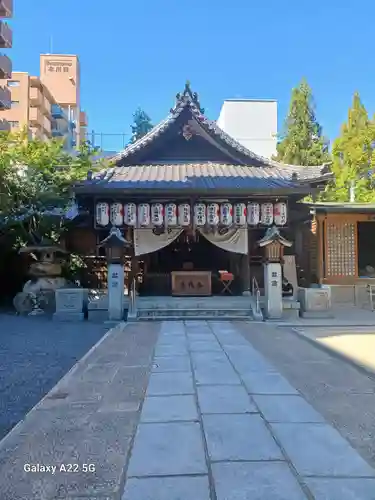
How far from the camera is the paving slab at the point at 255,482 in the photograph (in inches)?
108

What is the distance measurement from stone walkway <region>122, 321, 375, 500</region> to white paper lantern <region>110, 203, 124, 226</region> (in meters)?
7.40

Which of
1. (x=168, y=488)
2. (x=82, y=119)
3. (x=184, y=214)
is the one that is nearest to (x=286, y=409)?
(x=168, y=488)

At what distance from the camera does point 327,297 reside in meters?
12.9

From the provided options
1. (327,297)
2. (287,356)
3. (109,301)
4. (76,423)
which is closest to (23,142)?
(109,301)

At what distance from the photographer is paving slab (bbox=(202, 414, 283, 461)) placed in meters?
3.33

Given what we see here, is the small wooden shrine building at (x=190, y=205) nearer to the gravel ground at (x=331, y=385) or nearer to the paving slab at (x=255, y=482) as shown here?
the gravel ground at (x=331, y=385)

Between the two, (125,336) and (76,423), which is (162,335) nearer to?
(125,336)

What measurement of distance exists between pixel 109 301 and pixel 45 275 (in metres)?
2.89

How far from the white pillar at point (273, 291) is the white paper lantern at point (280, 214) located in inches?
47.4

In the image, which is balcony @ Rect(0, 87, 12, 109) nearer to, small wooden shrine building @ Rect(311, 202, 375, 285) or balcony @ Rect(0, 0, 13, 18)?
balcony @ Rect(0, 0, 13, 18)

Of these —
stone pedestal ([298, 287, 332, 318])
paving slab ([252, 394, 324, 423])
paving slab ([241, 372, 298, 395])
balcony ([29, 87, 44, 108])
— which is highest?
balcony ([29, 87, 44, 108])

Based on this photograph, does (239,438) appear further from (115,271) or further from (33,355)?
(115,271)

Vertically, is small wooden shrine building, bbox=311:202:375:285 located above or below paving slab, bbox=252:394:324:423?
above

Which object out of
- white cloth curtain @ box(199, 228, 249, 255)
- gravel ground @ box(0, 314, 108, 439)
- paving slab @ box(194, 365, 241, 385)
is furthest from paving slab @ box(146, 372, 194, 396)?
white cloth curtain @ box(199, 228, 249, 255)
